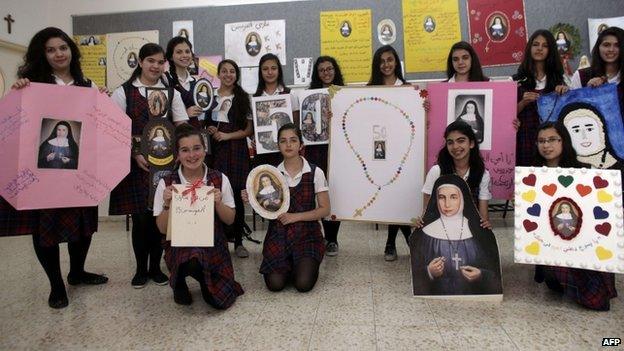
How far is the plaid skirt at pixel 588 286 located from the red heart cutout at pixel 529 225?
258 millimetres

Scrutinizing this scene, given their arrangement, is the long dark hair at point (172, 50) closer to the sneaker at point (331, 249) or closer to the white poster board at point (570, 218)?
the sneaker at point (331, 249)

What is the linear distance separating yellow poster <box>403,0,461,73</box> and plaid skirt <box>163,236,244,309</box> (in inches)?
104

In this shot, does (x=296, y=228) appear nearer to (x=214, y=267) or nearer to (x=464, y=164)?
(x=214, y=267)

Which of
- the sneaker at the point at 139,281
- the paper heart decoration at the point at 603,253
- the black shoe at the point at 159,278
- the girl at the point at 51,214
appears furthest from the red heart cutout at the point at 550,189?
the girl at the point at 51,214

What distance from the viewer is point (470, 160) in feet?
7.14

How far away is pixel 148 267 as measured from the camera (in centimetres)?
251

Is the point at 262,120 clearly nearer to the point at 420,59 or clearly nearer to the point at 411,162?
the point at 411,162

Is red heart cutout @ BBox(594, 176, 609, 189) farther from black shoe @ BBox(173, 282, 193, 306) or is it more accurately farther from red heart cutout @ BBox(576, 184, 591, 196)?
black shoe @ BBox(173, 282, 193, 306)

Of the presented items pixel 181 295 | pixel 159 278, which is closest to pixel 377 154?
pixel 181 295

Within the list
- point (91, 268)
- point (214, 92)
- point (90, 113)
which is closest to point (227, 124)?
point (214, 92)

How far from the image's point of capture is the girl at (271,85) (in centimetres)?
270

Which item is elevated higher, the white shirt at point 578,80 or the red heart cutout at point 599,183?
the white shirt at point 578,80

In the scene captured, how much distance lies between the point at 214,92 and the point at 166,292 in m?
1.29

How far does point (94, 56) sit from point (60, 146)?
260 cm
